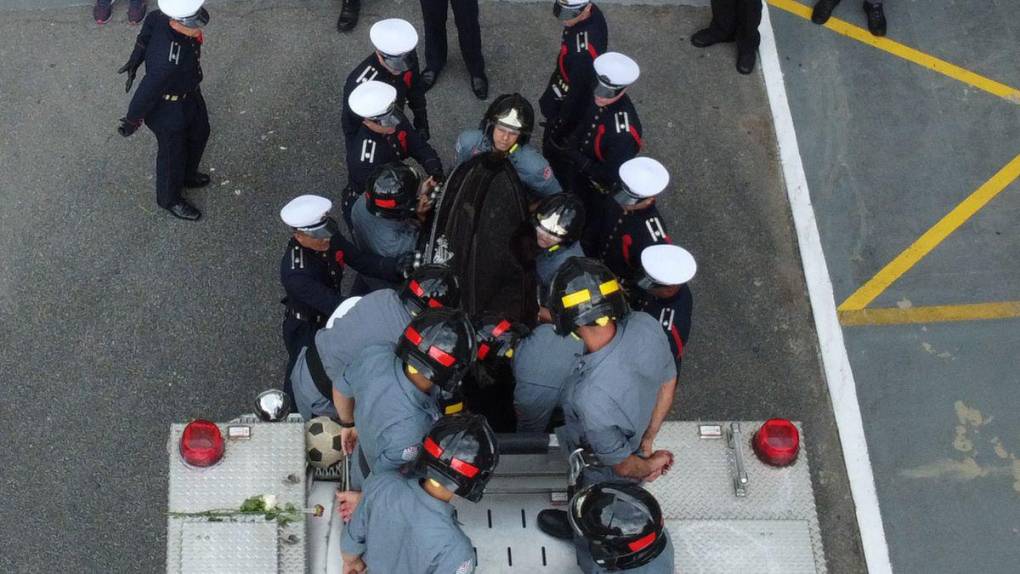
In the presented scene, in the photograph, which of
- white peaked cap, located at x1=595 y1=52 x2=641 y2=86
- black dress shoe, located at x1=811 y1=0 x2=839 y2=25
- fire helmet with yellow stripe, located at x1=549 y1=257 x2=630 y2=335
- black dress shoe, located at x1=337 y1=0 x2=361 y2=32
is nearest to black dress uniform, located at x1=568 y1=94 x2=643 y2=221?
white peaked cap, located at x1=595 y1=52 x2=641 y2=86

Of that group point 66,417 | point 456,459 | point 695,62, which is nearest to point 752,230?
point 695,62

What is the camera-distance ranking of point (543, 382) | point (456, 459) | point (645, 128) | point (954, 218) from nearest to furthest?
1. point (456, 459)
2. point (543, 382)
3. point (954, 218)
4. point (645, 128)

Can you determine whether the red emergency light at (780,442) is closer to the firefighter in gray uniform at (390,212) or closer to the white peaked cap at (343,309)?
the white peaked cap at (343,309)

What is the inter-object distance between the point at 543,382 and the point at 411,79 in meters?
2.64

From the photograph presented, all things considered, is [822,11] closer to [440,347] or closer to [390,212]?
[390,212]

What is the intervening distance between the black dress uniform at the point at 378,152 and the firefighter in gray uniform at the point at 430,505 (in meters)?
2.24

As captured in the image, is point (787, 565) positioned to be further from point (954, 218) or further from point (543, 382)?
point (954, 218)

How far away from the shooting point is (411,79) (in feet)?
20.8

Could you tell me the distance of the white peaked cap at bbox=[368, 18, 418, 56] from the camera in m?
5.95

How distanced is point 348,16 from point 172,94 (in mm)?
2033

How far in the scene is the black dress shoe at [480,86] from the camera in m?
7.52

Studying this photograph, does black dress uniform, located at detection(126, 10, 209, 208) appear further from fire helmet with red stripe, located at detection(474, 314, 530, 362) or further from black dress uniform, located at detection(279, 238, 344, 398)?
fire helmet with red stripe, located at detection(474, 314, 530, 362)

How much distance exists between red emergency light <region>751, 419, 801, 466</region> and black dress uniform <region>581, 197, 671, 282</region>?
48.1 inches

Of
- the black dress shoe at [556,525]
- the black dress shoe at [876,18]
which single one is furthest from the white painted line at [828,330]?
the black dress shoe at [556,525]
